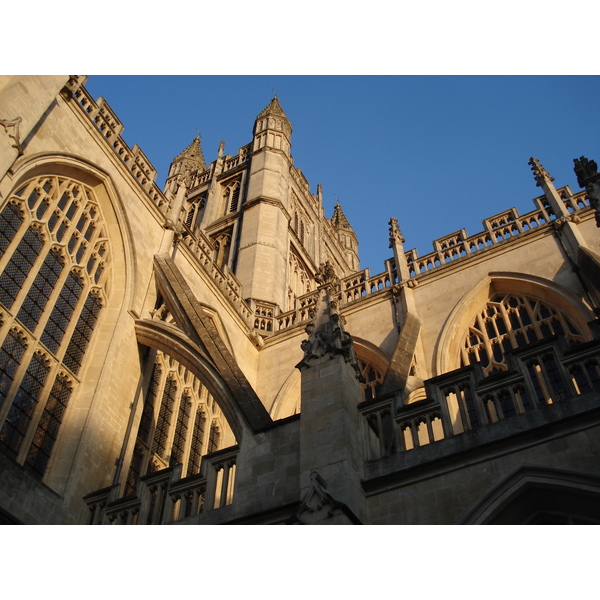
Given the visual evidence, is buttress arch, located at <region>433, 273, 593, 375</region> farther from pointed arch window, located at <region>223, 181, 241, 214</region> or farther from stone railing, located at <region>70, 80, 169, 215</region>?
pointed arch window, located at <region>223, 181, 241, 214</region>

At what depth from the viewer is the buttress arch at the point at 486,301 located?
507 inches

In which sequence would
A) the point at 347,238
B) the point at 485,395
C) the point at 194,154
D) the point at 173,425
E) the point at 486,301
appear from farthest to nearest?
1. the point at 347,238
2. the point at 194,154
3. the point at 486,301
4. the point at 173,425
5. the point at 485,395

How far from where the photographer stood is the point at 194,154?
116ft

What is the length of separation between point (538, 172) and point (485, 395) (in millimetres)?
10450

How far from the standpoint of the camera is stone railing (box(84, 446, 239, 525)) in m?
8.16

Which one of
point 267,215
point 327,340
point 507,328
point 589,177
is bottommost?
point 327,340

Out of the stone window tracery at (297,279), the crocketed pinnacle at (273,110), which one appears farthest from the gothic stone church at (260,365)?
the crocketed pinnacle at (273,110)

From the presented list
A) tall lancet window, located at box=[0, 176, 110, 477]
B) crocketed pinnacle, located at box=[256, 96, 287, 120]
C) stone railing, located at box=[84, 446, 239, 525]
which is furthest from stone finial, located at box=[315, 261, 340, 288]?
crocketed pinnacle, located at box=[256, 96, 287, 120]

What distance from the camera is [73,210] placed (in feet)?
39.8

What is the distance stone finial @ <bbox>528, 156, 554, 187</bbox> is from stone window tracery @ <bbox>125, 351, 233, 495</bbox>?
9336 mm

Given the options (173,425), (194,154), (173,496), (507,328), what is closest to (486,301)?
(507,328)

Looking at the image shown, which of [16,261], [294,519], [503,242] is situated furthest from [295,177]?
[294,519]

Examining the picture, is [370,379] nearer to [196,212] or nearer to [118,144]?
[118,144]

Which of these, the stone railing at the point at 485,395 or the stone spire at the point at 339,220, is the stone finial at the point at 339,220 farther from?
the stone railing at the point at 485,395
